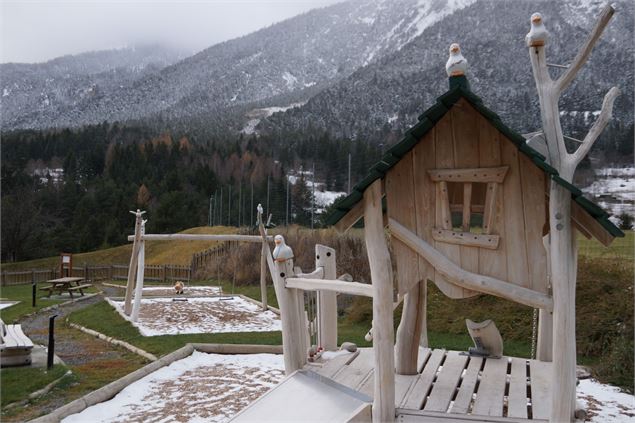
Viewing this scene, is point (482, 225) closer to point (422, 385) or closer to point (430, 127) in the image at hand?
point (430, 127)

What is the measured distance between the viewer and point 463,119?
13.2 ft

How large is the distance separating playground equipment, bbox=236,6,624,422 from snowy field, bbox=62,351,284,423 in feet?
5.73

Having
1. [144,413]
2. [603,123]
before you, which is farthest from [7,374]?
[603,123]

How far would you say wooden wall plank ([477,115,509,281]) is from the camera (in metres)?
3.89

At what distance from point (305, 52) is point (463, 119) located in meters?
175

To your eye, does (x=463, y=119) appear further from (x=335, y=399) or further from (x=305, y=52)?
(x=305, y=52)

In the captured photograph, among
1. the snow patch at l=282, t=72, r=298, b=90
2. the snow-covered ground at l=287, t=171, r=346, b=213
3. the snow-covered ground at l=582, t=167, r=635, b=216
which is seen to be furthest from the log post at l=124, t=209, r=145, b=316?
the snow patch at l=282, t=72, r=298, b=90

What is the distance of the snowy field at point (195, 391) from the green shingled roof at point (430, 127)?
10.3 ft

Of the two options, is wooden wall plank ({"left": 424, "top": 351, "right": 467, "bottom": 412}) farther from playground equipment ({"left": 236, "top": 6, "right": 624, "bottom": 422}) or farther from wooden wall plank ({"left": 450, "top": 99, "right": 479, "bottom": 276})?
wooden wall plank ({"left": 450, "top": 99, "right": 479, "bottom": 276})

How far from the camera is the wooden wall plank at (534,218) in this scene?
149 inches

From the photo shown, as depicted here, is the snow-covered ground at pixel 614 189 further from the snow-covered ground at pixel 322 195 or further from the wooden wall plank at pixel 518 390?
the snow-covered ground at pixel 322 195

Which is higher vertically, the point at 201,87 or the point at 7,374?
the point at 201,87

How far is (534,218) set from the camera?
384 cm

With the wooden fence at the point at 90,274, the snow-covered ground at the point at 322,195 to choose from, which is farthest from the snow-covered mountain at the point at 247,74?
the wooden fence at the point at 90,274
